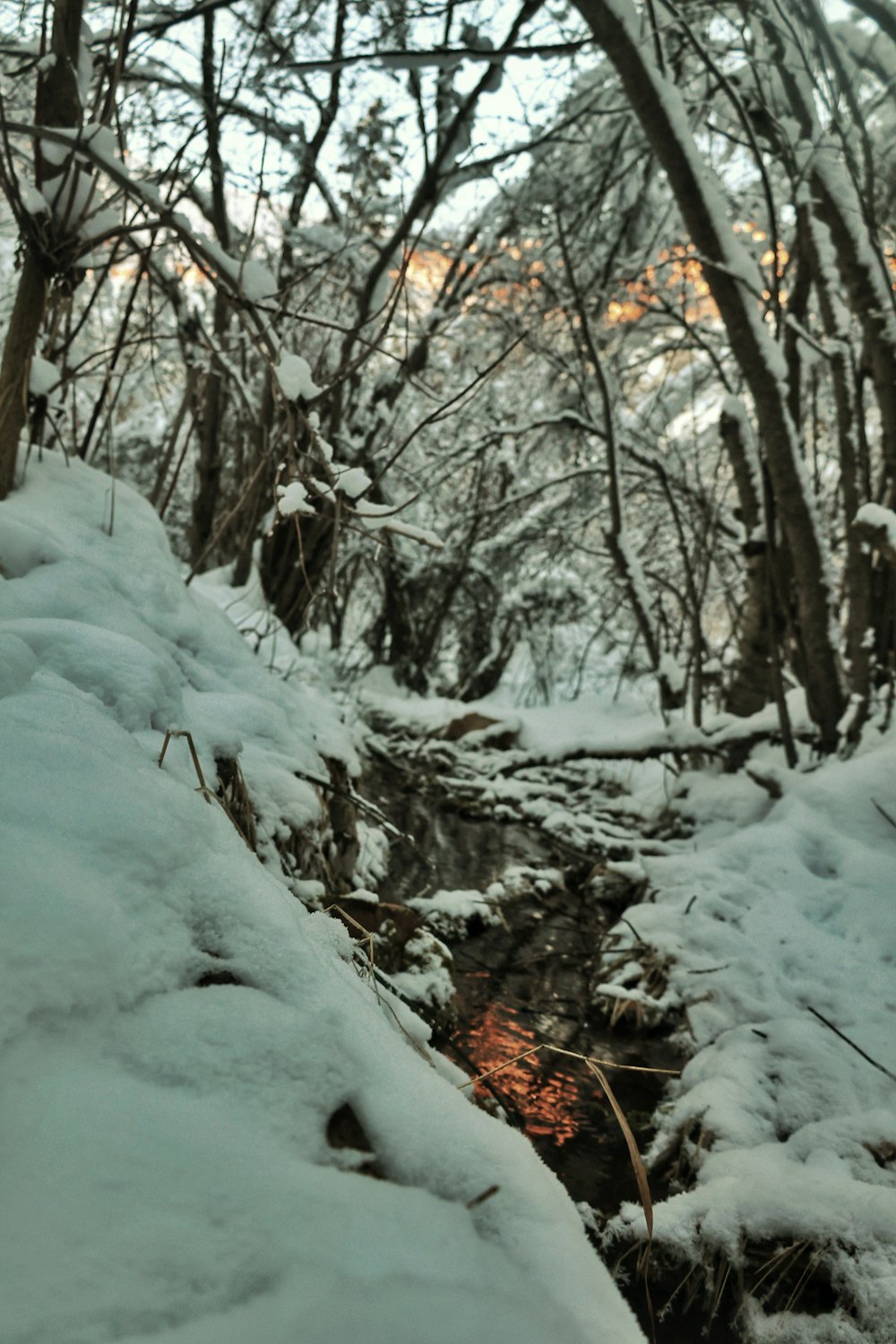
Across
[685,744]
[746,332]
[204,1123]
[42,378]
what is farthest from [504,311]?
[204,1123]

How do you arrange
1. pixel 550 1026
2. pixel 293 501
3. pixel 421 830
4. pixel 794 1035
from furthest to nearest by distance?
1. pixel 421 830
2. pixel 550 1026
3. pixel 794 1035
4. pixel 293 501

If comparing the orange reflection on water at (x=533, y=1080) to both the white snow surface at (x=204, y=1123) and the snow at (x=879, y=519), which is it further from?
the snow at (x=879, y=519)

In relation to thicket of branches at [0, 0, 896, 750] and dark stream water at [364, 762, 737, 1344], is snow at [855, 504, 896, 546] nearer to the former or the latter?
thicket of branches at [0, 0, 896, 750]

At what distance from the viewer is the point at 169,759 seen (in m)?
1.13

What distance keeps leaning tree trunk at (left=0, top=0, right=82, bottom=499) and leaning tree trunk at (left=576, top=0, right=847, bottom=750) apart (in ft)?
7.76

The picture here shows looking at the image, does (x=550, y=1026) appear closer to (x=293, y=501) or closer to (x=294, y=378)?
(x=293, y=501)

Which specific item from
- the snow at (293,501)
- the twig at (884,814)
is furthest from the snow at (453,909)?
the snow at (293,501)

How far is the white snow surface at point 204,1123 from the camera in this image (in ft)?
1.45

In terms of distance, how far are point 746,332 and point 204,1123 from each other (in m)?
3.57

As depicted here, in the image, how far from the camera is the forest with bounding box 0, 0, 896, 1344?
1.71 ft

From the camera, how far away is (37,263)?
1.54m

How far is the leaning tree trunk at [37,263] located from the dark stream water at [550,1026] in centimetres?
160

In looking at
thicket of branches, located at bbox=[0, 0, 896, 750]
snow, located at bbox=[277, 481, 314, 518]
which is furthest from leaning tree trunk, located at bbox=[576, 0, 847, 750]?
snow, located at bbox=[277, 481, 314, 518]

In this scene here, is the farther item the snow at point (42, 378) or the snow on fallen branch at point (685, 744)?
the snow on fallen branch at point (685, 744)
